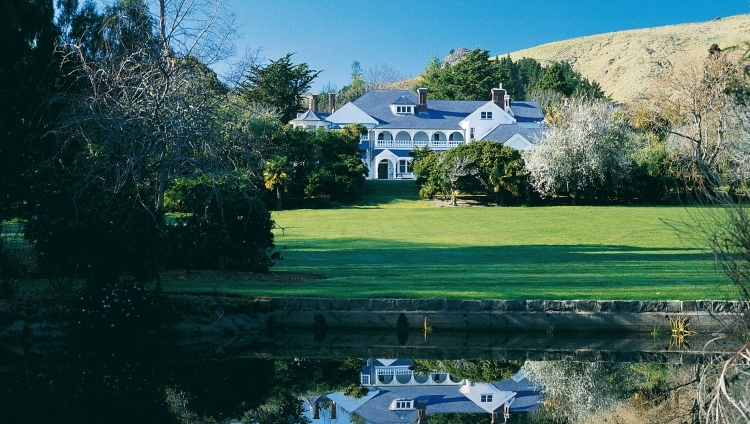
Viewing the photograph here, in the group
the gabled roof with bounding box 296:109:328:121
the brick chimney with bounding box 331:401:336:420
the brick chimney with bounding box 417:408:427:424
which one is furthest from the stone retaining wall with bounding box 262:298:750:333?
the gabled roof with bounding box 296:109:328:121

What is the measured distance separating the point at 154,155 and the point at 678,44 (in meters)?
146

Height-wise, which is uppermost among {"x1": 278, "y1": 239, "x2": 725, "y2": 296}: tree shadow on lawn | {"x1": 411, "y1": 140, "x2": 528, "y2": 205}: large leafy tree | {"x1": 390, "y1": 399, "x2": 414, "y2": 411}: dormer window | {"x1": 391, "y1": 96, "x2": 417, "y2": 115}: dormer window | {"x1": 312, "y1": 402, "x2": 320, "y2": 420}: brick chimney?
{"x1": 391, "y1": 96, "x2": 417, "y2": 115}: dormer window

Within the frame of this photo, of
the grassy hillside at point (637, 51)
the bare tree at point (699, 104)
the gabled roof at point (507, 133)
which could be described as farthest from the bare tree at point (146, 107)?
the grassy hillside at point (637, 51)

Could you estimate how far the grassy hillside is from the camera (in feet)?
431

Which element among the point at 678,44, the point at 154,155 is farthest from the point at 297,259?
the point at 678,44

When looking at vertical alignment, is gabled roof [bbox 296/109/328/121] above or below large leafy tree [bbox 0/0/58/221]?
above

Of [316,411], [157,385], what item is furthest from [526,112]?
[316,411]

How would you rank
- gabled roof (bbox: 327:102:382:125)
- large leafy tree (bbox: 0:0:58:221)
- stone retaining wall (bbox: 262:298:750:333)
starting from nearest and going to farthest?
1. stone retaining wall (bbox: 262:298:750:333)
2. large leafy tree (bbox: 0:0:58:221)
3. gabled roof (bbox: 327:102:382:125)

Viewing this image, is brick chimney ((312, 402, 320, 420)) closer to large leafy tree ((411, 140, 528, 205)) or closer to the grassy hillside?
large leafy tree ((411, 140, 528, 205))

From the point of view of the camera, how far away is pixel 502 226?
36.0 m

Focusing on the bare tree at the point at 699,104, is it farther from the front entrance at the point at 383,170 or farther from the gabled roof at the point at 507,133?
the front entrance at the point at 383,170

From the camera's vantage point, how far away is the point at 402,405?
1173 centimetres

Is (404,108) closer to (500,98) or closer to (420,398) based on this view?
(500,98)

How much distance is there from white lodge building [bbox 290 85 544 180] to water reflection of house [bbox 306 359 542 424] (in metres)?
57.6
